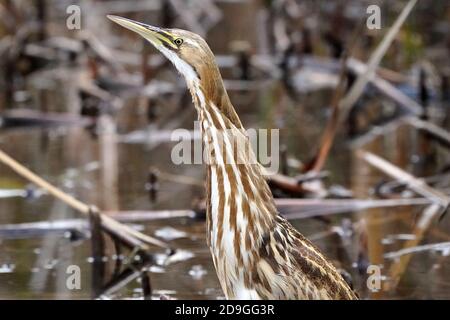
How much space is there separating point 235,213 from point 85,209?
1.51 metres

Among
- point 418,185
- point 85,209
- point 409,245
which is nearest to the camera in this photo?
point 85,209

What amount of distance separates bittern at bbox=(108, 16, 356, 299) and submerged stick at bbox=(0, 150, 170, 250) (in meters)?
1.35

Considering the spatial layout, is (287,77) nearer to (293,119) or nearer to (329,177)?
(293,119)

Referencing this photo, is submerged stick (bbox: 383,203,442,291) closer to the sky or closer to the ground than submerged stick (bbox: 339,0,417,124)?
closer to the ground

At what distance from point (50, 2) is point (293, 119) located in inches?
164

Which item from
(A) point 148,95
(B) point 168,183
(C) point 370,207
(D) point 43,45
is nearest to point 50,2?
(D) point 43,45

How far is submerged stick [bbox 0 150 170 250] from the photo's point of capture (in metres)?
4.76

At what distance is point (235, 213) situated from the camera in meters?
Answer: 3.43

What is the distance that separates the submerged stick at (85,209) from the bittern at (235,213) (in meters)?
1.35

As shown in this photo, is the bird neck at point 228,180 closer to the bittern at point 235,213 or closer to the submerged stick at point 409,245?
the bittern at point 235,213

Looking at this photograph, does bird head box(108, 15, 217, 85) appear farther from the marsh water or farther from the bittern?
the marsh water

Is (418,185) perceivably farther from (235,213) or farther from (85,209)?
(235,213)

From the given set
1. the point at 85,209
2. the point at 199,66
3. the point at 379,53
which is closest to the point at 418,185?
the point at 379,53

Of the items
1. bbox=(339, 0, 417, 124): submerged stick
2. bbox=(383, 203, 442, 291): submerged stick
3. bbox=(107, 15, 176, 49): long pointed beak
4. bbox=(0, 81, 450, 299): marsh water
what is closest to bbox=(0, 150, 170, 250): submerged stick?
bbox=(0, 81, 450, 299): marsh water
